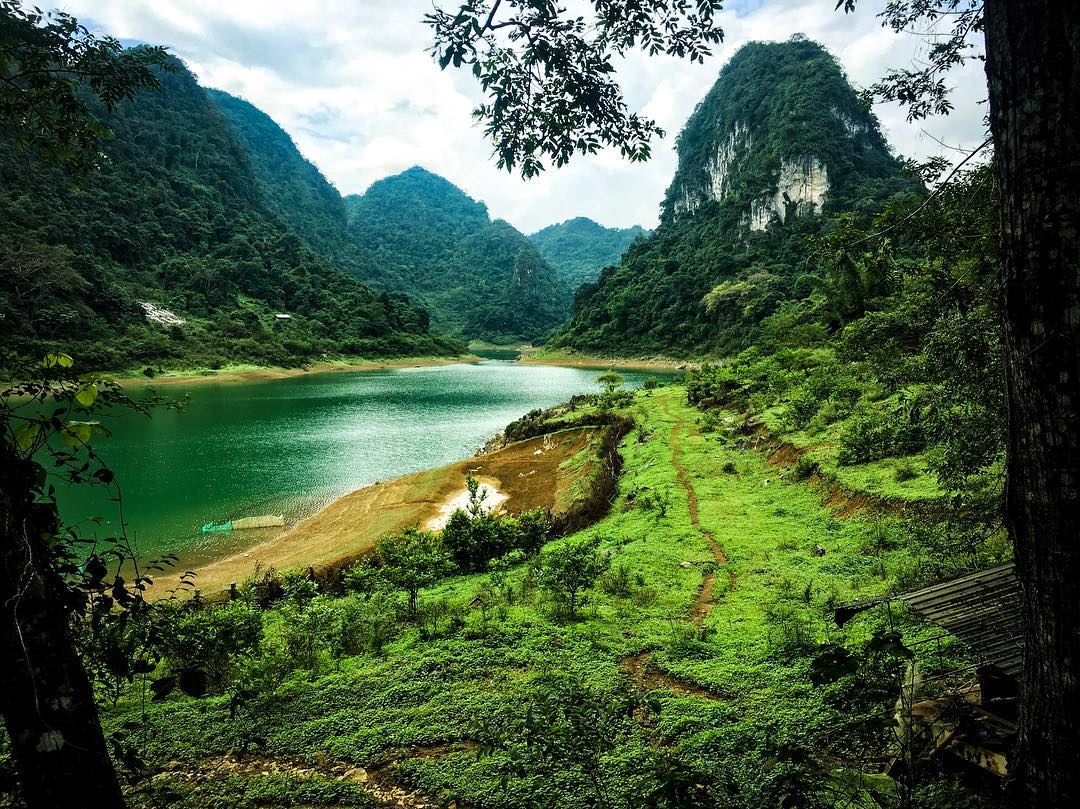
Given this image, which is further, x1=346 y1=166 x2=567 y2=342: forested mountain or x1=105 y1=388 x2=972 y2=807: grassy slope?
x1=346 y1=166 x2=567 y2=342: forested mountain

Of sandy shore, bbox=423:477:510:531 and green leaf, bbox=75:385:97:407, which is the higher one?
green leaf, bbox=75:385:97:407

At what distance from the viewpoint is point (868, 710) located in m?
3.37

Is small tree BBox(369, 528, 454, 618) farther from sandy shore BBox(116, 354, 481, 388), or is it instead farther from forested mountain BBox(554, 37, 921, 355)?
forested mountain BBox(554, 37, 921, 355)

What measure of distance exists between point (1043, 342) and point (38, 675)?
3673mm

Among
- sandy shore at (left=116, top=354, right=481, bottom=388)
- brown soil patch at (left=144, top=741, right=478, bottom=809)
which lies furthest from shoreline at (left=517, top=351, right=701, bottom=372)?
brown soil patch at (left=144, top=741, right=478, bottom=809)

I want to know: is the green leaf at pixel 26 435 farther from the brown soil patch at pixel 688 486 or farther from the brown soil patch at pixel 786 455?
the brown soil patch at pixel 786 455

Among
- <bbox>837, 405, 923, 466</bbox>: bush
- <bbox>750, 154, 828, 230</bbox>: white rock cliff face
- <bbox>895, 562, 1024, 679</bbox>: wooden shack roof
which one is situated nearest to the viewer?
<bbox>895, 562, 1024, 679</bbox>: wooden shack roof

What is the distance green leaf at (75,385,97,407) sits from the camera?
1942 millimetres

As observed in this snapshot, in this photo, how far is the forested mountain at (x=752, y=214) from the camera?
70188 mm

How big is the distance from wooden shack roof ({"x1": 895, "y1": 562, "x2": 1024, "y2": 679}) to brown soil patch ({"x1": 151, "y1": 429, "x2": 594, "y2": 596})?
1028 cm

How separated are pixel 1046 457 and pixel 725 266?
8873 cm

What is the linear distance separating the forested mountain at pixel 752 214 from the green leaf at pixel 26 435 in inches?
2418

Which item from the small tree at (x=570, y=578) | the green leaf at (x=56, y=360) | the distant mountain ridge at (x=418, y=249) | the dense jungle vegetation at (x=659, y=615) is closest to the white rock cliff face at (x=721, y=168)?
the distant mountain ridge at (x=418, y=249)

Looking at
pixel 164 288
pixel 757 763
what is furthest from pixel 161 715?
pixel 164 288
